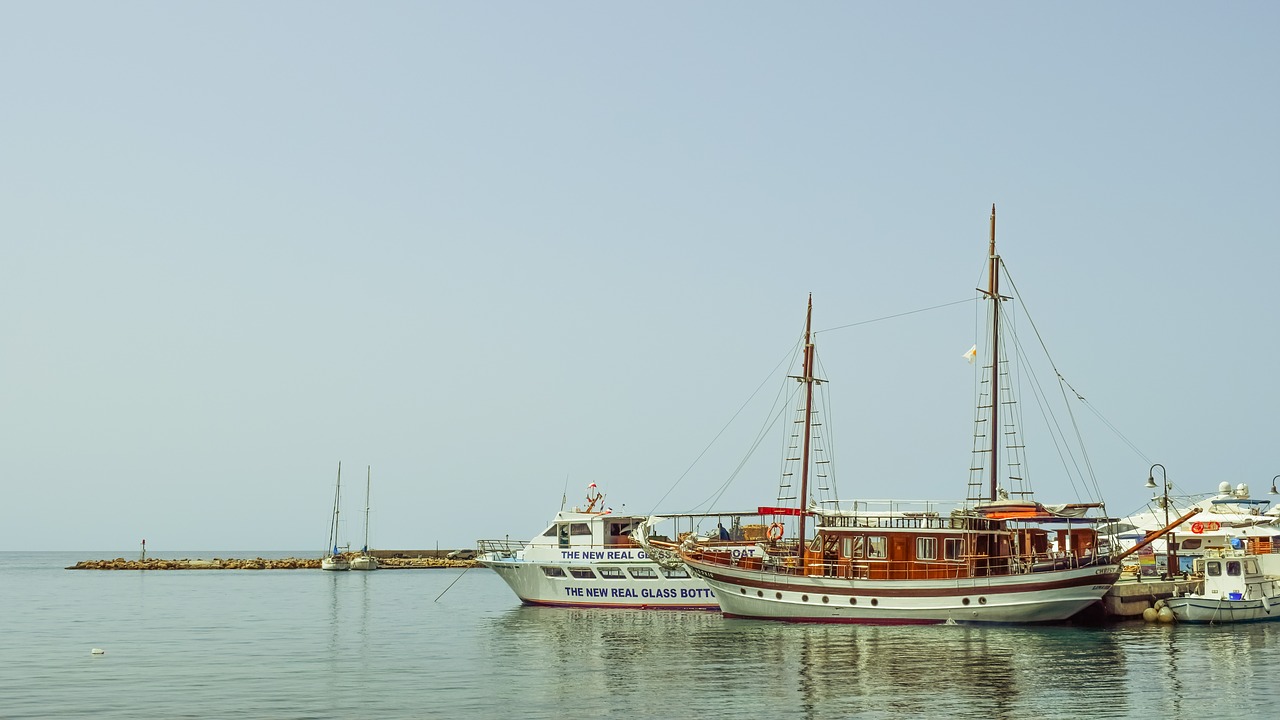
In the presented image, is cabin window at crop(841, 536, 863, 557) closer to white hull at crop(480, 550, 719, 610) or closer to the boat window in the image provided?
the boat window

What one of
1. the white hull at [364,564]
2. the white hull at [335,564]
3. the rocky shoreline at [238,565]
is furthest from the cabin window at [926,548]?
the rocky shoreline at [238,565]

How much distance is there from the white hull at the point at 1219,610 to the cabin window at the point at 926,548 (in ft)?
33.7

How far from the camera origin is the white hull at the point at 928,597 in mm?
44594

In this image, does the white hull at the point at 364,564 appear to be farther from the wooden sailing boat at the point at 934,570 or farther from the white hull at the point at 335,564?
the wooden sailing boat at the point at 934,570

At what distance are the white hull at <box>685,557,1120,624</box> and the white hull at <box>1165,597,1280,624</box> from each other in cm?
378

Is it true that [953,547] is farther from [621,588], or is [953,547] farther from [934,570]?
[621,588]

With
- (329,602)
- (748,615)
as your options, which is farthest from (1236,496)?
(329,602)

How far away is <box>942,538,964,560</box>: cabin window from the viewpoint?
46.3 meters

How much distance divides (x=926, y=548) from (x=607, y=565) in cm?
1665

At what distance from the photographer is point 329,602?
77.2 m

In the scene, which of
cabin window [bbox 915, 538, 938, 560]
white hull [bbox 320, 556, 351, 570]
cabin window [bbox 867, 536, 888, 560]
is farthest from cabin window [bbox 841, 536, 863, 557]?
white hull [bbox 320, 556, 351, 570]

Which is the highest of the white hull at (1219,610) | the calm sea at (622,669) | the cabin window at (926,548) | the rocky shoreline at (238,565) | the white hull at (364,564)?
the cabin window at (926,548)

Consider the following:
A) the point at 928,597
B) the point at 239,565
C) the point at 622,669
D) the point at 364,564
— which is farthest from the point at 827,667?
the point at 239,565

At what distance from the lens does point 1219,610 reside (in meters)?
46.0
